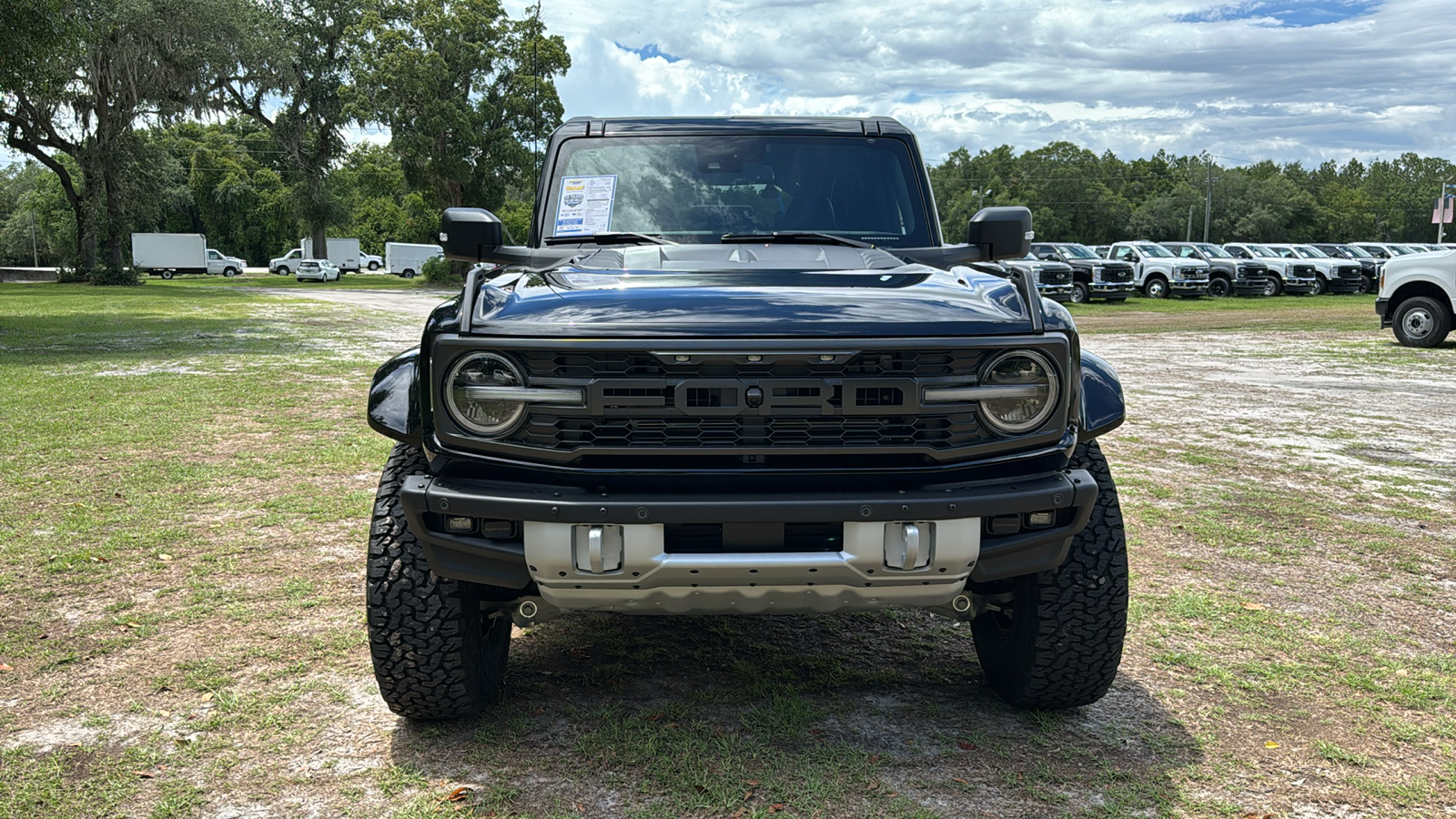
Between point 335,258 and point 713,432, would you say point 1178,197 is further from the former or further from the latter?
point 713,432

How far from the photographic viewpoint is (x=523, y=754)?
3.18 metres

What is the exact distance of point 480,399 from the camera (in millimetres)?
2826

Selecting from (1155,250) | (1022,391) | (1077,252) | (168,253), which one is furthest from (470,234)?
(168,253)

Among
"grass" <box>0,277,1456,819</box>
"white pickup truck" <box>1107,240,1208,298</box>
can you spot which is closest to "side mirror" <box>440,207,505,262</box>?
"grass" <box>0,277,1456,819</box>

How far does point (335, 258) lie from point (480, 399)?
74988 millimetres

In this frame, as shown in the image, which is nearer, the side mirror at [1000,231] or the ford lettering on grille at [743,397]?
the ford lettering on grille at [743,397]

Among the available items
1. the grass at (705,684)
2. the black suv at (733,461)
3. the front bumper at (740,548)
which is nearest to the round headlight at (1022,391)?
the black suv at (733,461)

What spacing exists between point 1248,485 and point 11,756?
6343 mm

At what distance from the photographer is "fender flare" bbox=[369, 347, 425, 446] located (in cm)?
307

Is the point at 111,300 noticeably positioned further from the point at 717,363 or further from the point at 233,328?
the point at 717,363

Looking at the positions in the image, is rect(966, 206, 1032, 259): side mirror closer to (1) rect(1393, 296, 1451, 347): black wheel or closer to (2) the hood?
(2) the hood

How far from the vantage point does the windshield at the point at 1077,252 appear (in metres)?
32.4

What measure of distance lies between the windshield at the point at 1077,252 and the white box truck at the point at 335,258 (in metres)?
46.1

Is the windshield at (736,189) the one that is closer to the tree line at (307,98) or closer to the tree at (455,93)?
the tree line at (307,98)
